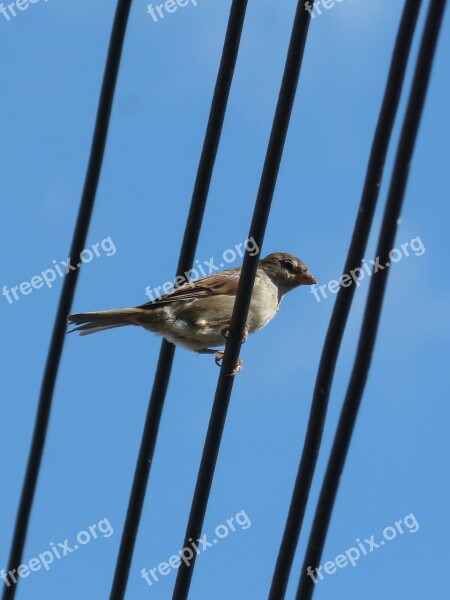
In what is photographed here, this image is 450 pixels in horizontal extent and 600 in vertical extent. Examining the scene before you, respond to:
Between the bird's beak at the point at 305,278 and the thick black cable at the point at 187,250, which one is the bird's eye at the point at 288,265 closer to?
the bird's beak at the point at 305,278

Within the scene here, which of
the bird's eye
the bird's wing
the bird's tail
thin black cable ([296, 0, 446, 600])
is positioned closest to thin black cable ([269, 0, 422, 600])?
thin black cable ([296, 0, 446, 600])

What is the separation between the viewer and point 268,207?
433 cm

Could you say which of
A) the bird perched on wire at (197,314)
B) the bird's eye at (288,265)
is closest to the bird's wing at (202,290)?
the bird perched on wire at (197,314)

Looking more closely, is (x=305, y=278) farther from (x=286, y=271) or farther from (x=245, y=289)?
(x=245, y=289)

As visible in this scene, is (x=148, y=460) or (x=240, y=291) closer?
(x=240, y=291)

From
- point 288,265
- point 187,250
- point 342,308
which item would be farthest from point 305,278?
point 342,308

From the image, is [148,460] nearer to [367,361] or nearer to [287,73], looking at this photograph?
[367,361]

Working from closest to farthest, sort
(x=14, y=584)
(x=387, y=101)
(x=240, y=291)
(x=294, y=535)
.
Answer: (x=387, y=101), (x=294, y=535), (x=240, y=291), (x=14, y=584)

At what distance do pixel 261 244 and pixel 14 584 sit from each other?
2158 mm

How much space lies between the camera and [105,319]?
7.14 m

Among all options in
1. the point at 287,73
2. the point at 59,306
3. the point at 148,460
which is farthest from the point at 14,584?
the point at 287,73

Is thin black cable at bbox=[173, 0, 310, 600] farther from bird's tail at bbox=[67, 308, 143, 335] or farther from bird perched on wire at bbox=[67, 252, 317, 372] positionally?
bird perched on wire at bbox=[67, 252, 317, 372]

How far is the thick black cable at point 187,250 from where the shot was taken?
4742mm

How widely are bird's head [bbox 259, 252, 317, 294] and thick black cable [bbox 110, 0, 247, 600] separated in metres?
3.66
